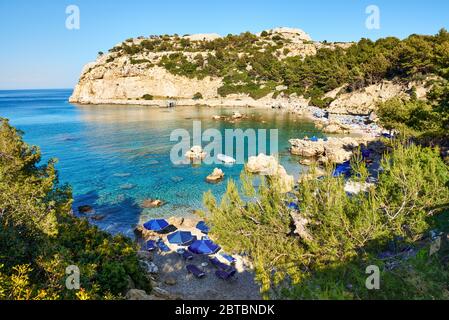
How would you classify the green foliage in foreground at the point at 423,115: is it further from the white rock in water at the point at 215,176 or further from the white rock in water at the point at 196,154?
the white rock in water at the point at 196,154

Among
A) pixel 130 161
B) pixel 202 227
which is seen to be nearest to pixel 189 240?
pixel 202 227

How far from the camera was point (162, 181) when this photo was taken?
113ft

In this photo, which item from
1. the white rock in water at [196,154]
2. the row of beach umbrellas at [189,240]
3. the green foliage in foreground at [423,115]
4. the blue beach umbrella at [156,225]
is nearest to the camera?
the row of beach umbrellas at [189,240]

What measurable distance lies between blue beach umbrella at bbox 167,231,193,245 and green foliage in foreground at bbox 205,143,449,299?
6.77 metres

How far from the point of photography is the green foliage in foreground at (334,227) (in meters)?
10.6

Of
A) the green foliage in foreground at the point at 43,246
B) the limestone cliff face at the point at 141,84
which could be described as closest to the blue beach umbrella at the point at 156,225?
the green foliage in foreground at the point at 43,246

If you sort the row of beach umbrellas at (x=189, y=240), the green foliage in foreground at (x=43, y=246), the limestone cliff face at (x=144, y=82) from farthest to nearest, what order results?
the limestone cliff face at (x=144, y=82) < the row of beach umbrellas at (x=189, y=240) < the green foliage in foreground at (x=43, y=246)

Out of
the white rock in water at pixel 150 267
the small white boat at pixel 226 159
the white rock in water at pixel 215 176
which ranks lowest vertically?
the white rock in water at pixel 150 267

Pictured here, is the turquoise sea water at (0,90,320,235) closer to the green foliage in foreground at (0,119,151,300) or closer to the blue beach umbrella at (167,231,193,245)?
the blue beach umbrella at (167,231,193,245)

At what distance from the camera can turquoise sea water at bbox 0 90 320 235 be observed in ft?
94.2

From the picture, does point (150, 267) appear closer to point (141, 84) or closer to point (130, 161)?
point (130, 161)

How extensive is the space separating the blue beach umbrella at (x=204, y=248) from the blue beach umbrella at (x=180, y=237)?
1011mm

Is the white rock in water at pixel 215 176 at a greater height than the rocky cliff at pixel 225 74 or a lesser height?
lesser
